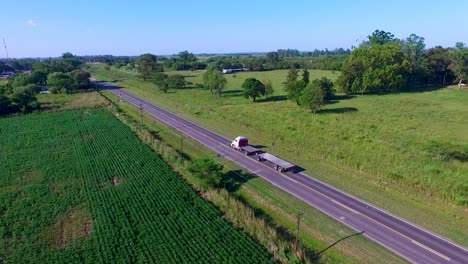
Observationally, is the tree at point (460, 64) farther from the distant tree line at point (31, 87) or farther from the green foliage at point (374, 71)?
the distant tree line at point (31, 87)

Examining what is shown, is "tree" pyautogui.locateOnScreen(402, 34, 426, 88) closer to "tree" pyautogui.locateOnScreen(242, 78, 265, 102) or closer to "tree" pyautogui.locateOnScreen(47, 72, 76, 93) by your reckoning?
"tree" pyautogui.locateOnScreen(242, 78, 265, 102)

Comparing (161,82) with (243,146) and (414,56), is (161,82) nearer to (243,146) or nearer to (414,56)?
(243,146)

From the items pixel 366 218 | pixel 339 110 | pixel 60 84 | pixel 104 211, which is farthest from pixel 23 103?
pixel 366 218

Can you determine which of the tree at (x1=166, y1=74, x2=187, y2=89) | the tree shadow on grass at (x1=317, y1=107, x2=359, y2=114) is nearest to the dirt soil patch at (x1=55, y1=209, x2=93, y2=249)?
the tree shadow on grass at (x1=317, y1=107, x2=359, y2=114)

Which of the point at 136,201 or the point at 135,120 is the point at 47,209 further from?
the point at 135,120

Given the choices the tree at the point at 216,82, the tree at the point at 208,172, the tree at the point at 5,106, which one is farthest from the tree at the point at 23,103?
the tree at the point at 208,172

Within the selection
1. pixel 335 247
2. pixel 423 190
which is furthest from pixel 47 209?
pixel 423 190

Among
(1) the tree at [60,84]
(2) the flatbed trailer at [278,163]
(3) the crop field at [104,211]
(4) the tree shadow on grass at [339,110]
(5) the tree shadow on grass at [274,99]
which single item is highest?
(1) the tree at [60,84]
